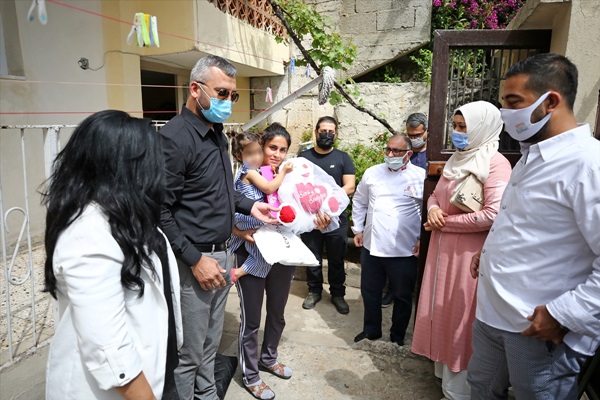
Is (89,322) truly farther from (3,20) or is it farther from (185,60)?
(185,60)

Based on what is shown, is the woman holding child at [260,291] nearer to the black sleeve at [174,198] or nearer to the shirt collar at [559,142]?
the black sleeve at [174,198]

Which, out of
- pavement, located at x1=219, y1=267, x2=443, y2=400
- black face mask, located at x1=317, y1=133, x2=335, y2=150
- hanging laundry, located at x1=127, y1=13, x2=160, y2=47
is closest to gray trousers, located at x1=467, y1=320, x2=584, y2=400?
pavement, located at x1=219, y1=267, x2=443, y2=400

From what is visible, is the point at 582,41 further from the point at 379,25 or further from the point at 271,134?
the point at 379,25

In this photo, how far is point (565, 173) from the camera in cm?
148

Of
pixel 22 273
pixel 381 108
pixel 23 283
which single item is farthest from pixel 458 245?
pixel 381 108

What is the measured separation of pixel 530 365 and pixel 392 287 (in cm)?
168

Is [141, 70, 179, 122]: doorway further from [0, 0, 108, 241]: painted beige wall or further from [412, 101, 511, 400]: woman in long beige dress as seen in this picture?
[412, 101, 511, 400]: woman in long beige dress

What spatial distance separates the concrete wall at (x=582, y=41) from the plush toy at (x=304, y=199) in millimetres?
1732

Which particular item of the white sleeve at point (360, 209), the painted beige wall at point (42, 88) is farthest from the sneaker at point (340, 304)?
the painted beige wall at point (42, 88)

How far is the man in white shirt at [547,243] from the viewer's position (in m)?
1.42

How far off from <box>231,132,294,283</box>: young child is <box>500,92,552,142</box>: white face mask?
55.5 inches

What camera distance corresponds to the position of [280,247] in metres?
2.44

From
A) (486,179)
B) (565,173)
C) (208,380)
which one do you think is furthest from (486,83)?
(208,380)

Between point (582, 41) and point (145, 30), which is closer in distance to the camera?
point (582, 41)
